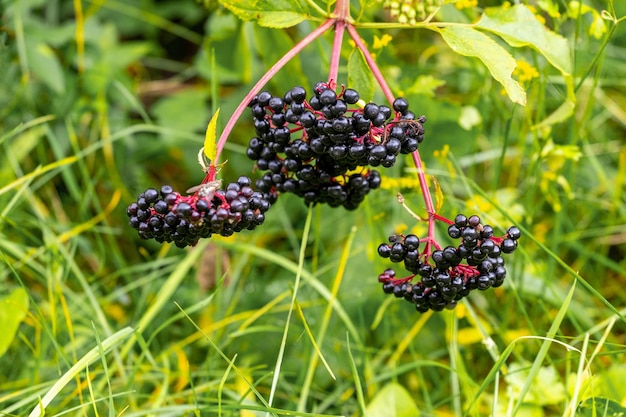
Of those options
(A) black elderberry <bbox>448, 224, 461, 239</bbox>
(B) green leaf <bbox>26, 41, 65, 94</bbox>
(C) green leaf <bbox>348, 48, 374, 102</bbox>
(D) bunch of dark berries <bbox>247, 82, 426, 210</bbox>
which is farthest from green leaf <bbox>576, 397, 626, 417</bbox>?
(B) green leaf <bbox>26, 41, 65, 94</bbox>

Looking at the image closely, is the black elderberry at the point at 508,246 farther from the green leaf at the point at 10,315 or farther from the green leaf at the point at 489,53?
the green leaf at the point at 10,315

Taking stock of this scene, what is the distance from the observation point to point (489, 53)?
1.38 m

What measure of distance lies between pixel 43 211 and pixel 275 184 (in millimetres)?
1254

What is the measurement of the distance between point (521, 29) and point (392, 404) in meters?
0.91

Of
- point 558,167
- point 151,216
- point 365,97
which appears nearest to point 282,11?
point 365,97

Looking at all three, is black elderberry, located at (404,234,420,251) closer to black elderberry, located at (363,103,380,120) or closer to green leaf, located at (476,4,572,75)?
black elderberry, located at (363,103,380,120)

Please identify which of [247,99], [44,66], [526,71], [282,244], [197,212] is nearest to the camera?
[197,212]

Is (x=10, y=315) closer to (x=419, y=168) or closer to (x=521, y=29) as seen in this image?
(x=419, y=168)

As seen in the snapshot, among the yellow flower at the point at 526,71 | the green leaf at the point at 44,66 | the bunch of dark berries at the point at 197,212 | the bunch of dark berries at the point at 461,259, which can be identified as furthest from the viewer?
the green leaf at the point at 44,66

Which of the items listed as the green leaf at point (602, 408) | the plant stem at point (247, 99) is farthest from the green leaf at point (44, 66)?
the green leaf at point (602, 408)

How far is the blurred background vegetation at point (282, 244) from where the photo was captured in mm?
1786

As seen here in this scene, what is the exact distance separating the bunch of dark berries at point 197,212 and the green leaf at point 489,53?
506 mm

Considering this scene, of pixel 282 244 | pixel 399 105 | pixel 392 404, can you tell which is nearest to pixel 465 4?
pixel 399 105

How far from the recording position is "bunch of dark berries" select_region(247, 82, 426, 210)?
4.15ft
